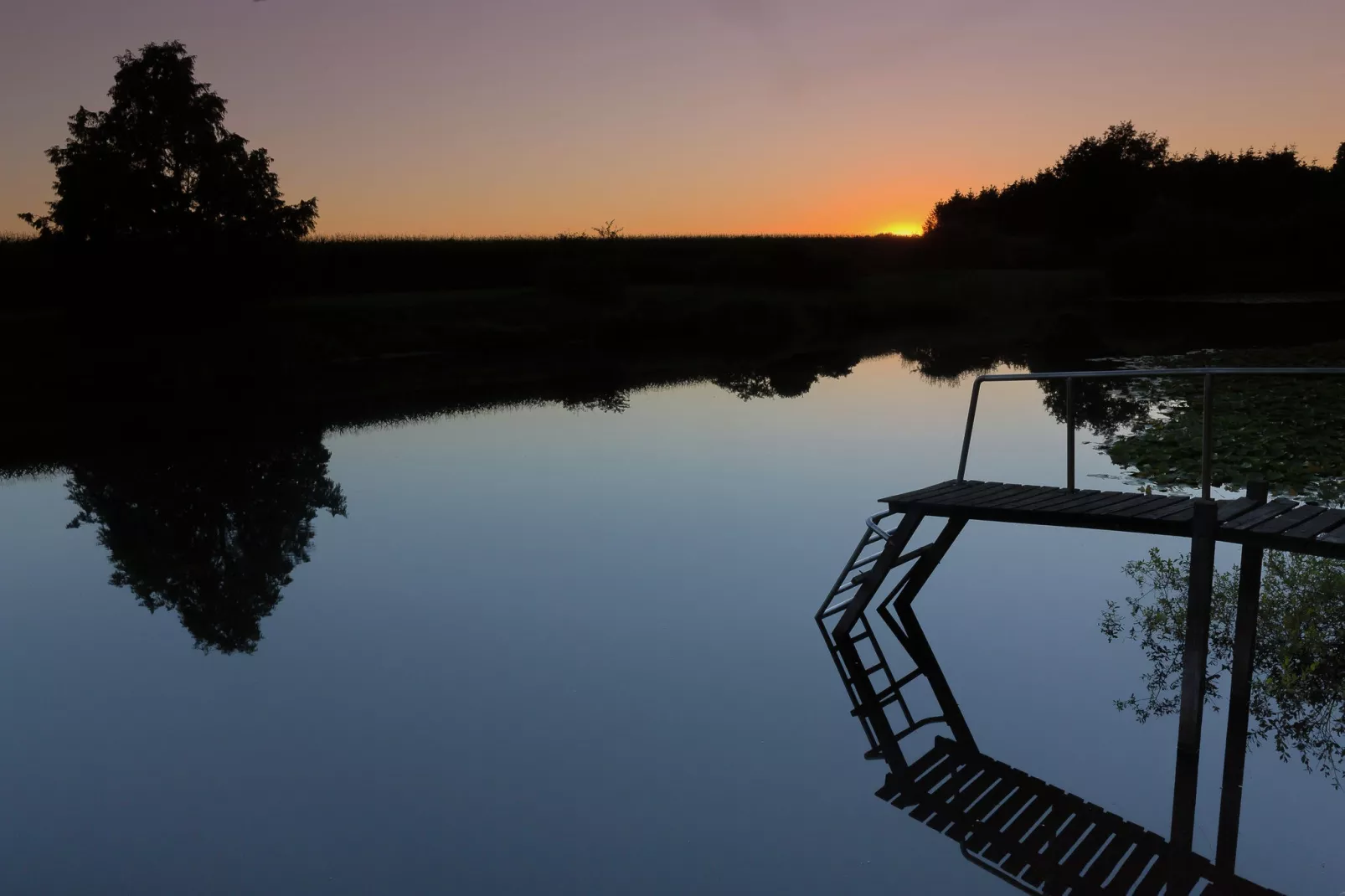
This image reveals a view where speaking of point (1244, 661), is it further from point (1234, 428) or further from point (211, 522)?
point (211, 522)

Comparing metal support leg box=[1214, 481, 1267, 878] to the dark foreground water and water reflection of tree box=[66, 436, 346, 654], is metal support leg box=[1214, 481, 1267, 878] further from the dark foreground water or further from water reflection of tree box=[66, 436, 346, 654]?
water reflection of tree box=[66, 436, 346, 654]

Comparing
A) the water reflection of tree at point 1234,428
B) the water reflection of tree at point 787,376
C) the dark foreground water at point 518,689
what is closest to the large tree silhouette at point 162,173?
the water reflection of tree at point 787,376

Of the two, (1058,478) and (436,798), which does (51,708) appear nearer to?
(436,798)

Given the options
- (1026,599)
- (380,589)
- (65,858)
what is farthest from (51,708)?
(1026,599)

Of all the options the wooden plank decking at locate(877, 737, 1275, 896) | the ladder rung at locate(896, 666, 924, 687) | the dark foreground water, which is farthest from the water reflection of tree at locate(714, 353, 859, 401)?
the wooden plank decking at locate(877, 737, 1275, 896)

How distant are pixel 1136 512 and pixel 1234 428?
895cm

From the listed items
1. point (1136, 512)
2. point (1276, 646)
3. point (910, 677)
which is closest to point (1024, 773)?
point (910, 677)

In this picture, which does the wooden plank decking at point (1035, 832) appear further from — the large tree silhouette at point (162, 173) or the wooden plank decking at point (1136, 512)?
the large tree silhouette at point (162, 173)

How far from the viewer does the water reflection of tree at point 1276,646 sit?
628 cm

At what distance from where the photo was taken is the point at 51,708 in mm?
7645

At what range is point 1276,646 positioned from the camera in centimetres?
716

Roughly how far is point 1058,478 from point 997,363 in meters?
16.7

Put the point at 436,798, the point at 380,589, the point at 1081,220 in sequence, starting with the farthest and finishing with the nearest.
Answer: the point at 1081,220, the point at 380,589, the point at 436,798

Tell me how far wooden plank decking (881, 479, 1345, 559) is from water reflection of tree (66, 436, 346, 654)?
5.72 metres
